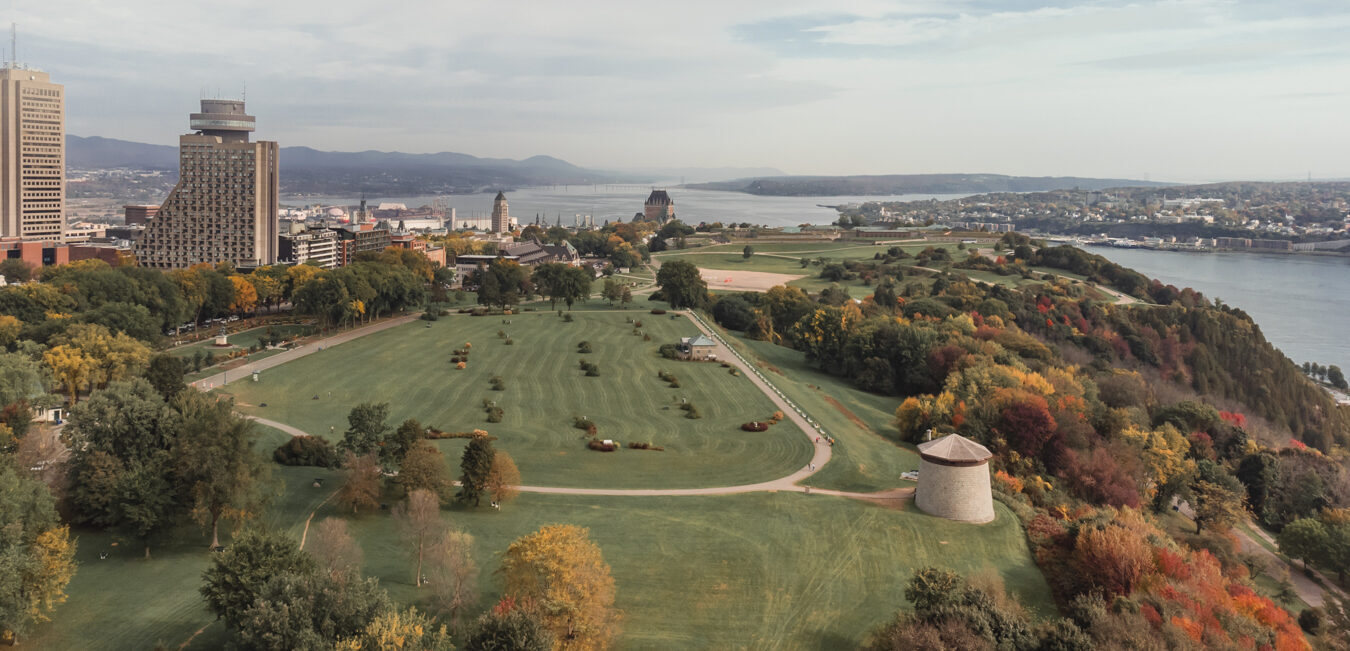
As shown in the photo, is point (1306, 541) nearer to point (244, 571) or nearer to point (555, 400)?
point (555, 400)

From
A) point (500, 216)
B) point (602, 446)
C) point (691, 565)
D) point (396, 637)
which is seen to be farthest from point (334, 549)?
point (500, 216)

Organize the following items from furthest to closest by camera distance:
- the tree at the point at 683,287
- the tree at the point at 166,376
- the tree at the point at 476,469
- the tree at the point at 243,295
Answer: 1. the tree at the point at 683,287
2. the tree at the point at 243,295
3. the tree at the point at 166,376
4. the tree at the point at 476,469

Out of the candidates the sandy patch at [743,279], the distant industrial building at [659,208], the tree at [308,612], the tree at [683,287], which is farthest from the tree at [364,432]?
the distant industrial building at [659,208]

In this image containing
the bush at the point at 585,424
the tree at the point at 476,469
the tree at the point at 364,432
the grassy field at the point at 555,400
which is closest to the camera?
the tree at the point at 476,469

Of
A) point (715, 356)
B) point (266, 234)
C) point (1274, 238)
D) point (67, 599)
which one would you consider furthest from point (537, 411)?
point (1274, 238)

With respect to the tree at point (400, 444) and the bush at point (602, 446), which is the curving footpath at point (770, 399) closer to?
the tree at point (400, 444)

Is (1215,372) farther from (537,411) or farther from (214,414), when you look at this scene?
(214,414)
